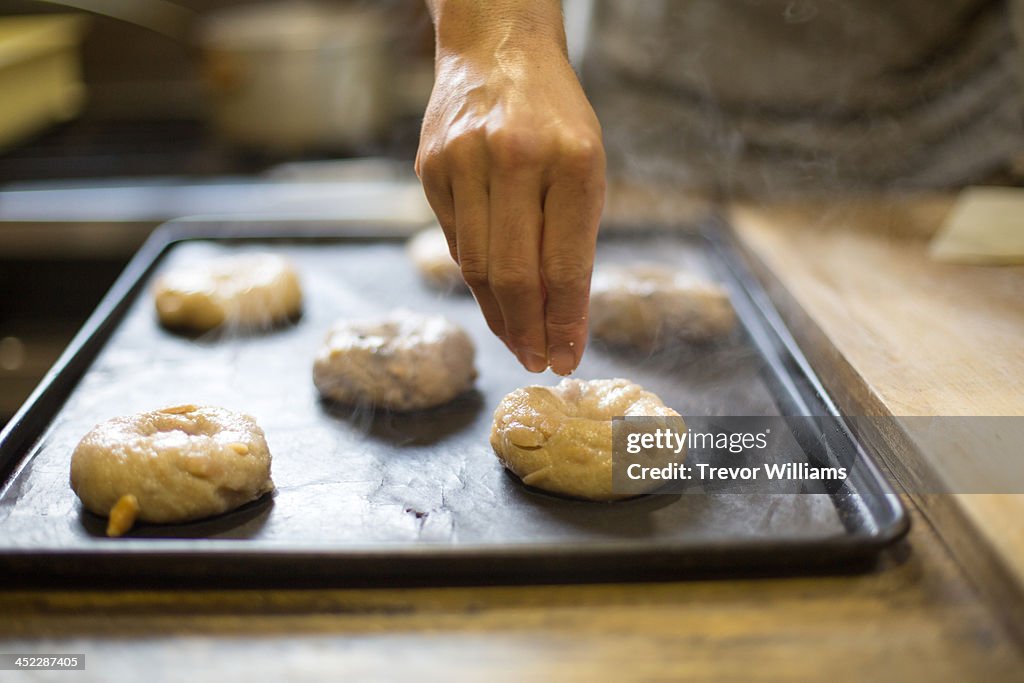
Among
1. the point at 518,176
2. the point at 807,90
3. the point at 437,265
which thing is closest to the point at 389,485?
the point at 518,176

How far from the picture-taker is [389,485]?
4.56 feet

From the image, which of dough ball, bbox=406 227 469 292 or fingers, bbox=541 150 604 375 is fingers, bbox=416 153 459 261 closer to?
fingers, bbox=541 150 604 375

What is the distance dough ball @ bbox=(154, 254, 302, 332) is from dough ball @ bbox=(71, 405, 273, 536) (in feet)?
1.99

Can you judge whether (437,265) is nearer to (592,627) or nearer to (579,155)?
(579,155)

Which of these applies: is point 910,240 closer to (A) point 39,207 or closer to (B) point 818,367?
(B) point 818,367

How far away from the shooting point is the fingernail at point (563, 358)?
1366 mm

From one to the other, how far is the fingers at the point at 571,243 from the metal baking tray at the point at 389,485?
0.29 m

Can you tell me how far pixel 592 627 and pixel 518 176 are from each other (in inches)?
23.8

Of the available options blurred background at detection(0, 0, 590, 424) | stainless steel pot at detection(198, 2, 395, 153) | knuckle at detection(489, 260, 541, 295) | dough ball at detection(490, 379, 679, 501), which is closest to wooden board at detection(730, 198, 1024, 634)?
dough ball at detection(490, 379, 679, 501)

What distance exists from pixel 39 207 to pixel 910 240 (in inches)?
100

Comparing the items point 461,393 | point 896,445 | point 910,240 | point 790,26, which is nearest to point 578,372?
point 461,393

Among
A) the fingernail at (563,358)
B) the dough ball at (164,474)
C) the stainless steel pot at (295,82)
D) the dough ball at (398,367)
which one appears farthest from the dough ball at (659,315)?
the stainless steel pot at (295,82)

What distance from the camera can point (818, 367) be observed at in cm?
179

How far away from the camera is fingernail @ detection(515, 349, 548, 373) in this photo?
4.52ft
